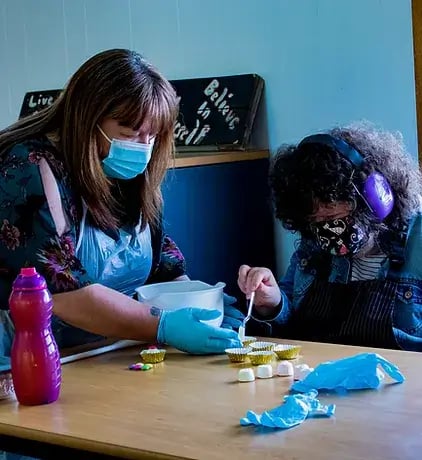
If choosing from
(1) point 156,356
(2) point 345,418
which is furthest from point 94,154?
(2) point 345,418

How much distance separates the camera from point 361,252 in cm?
200

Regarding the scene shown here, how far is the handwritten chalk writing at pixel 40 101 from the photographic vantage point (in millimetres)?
3229

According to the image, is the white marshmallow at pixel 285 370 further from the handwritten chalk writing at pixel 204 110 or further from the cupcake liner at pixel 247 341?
the handwritten chalk writing at pixel 204 110

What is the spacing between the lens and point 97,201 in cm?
180

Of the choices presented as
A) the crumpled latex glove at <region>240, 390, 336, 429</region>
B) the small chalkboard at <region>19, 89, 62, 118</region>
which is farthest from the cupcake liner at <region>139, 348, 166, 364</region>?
the small chalkboard at <region>19, 89, 62, 118</region>

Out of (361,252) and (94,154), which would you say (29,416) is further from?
(361,252)

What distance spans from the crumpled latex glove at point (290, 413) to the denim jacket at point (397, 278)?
687mm

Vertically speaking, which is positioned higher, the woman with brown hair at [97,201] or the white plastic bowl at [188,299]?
the woman with brown hair at [97,201]

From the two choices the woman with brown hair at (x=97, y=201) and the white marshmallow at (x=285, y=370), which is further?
the woman with brown hair at (x=97, y=201)

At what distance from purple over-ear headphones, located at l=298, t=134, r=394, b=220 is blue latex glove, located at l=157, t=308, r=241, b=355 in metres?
0.48

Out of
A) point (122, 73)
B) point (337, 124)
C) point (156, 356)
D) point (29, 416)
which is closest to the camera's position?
point (29, 416)

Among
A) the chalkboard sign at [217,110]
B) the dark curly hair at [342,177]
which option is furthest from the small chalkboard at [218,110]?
the dark curly hair at [342,177]

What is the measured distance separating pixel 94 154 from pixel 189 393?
61cm

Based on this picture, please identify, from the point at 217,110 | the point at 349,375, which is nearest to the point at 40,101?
the point at 217,110
